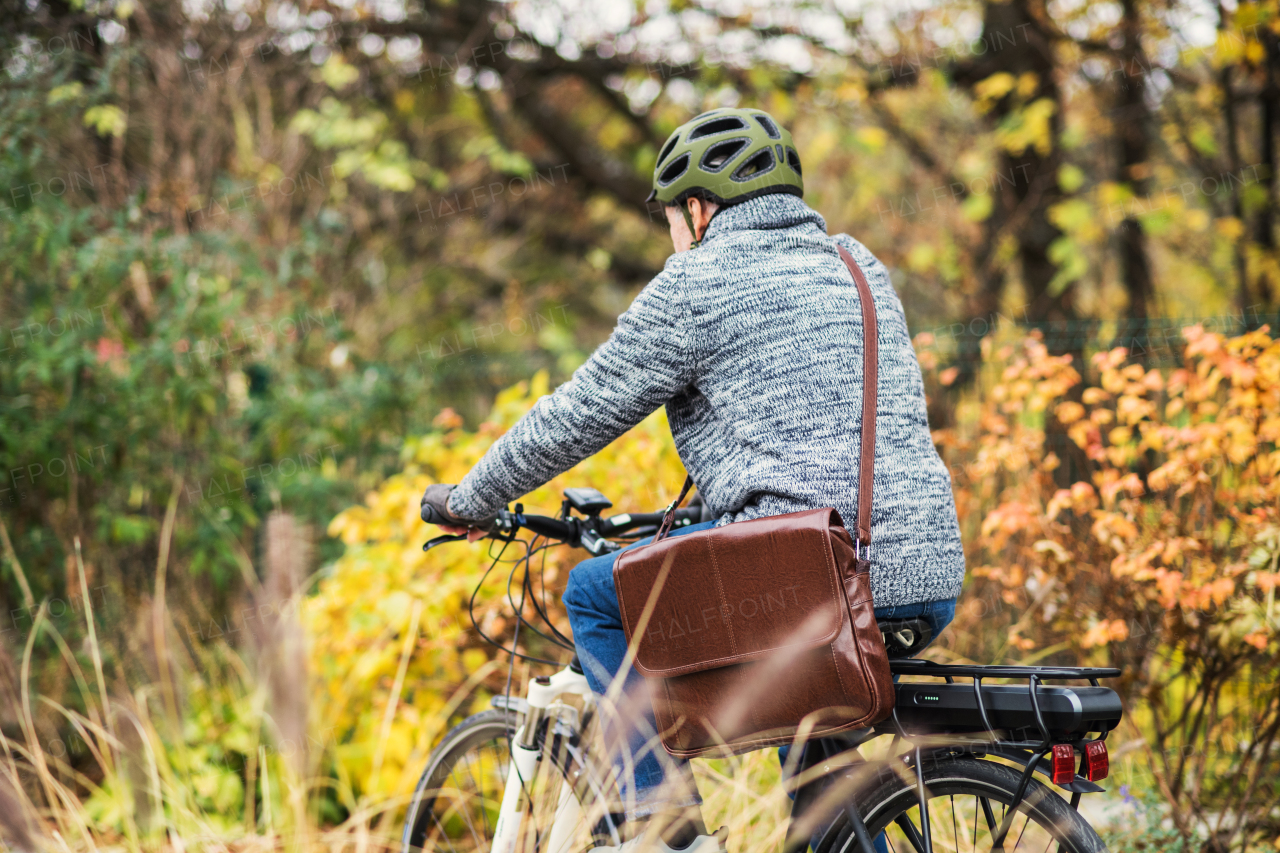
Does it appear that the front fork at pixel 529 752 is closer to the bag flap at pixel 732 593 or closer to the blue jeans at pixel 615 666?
the blue jeans at pixel 615 666

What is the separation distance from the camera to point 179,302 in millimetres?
4410

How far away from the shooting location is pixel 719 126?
6.55ft

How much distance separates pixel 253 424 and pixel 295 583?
320cm

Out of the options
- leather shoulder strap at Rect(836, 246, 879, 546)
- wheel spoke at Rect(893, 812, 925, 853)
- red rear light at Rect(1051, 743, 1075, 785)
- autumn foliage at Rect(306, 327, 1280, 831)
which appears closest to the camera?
Result: red rear light at Rect(1051, 743, 1075, 785)

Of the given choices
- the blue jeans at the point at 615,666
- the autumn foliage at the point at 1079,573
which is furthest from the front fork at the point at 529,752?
the autumn foliage at the point at 1079,573

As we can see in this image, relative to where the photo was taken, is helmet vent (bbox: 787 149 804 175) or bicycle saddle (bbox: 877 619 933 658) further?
helmet vent (bbox: 787 149 804 175)

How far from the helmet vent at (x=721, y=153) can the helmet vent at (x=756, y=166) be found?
0.11 feet

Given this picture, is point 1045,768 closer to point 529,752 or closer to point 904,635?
point 904,635

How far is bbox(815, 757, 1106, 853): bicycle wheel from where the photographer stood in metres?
1.60

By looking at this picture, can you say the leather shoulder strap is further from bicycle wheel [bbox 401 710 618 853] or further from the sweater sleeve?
bicycle wheel [bbox 401 710 618 853]

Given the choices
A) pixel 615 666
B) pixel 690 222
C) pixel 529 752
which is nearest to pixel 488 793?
pixel 529 752

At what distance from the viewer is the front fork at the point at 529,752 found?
222 centimetres

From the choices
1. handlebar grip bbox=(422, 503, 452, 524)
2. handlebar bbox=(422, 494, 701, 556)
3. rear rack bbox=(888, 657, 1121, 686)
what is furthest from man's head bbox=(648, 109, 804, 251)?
rear rack bbox=(888, 657, 1121, 686)

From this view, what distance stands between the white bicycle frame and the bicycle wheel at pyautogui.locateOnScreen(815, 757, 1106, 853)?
2.03 feet
